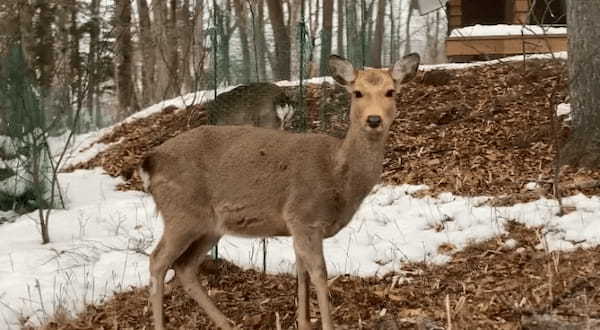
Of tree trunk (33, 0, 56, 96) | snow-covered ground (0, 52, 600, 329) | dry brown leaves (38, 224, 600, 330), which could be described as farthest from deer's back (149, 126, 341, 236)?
tree trunk (33, 0, 56, 96)

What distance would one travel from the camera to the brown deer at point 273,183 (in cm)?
490

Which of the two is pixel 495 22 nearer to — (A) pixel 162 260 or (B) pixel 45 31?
(B) pixel 45 31

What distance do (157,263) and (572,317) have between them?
239cm

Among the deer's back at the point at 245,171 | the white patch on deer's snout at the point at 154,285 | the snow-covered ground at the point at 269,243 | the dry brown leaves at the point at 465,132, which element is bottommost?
the snow-covered ground at the point at 269,243

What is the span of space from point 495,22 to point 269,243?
1368 centimetres

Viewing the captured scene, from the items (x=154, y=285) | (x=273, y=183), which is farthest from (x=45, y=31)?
(x=273, y=183)

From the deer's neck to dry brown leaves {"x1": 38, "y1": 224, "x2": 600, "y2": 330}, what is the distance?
0.80 metres

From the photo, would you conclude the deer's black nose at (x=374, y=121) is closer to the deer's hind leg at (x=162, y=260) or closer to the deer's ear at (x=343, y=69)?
the deer's ear at (x=343, y=69)

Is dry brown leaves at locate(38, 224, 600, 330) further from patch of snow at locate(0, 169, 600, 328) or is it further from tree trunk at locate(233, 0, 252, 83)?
tree trunk at locate(233, 0, 252, 83)

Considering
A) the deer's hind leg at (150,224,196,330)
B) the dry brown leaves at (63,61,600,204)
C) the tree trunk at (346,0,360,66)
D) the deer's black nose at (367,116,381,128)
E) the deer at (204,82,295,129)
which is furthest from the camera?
the tree trunk at (346,0,360,66)

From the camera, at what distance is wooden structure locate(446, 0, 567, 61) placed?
1436cm

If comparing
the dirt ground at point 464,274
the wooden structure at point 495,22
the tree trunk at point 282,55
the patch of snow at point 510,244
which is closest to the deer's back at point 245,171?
the dirt ground at point 464,274

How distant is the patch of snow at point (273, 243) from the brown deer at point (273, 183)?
1312 millimetres

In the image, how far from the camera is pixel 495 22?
1966 centimetres
